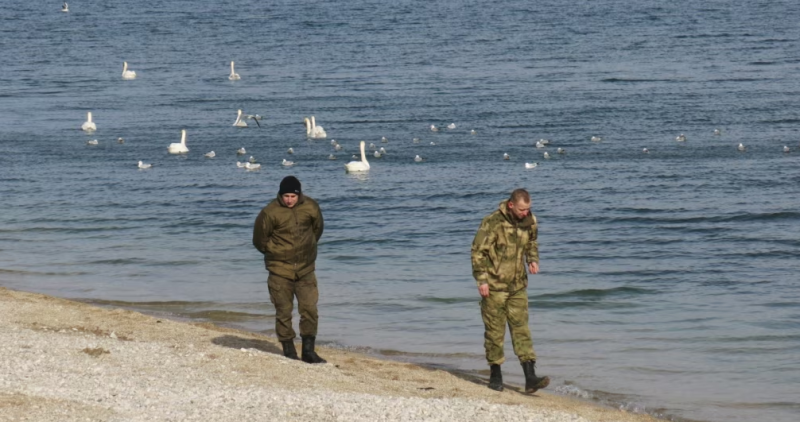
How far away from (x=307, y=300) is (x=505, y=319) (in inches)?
74.6

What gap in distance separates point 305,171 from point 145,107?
15060mm

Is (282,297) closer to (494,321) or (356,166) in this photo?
(494,321)

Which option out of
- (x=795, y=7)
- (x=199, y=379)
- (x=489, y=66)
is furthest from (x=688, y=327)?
(x=795, y=7)

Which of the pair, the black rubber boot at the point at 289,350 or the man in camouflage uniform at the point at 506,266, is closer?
the man in camouflage uniform at the point at 506,266

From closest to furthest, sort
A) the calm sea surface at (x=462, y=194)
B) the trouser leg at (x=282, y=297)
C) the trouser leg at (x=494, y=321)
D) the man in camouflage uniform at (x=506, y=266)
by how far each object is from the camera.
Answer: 1. the man in camouflage uniform at (x=506, y=266)
2. the trouser leg at (x=494, y=321)
3. the trouser leg at (x=282, y=297)
4. the calm sea surface at (x=462, y=194)

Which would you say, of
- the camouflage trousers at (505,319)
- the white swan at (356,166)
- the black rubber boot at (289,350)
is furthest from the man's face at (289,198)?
the white swan at (356,166)

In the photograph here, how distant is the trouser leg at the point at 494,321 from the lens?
10.5 m

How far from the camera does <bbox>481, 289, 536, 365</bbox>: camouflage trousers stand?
10.5 meters

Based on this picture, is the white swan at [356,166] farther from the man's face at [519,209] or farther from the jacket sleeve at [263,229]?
the man's face at [519,209]

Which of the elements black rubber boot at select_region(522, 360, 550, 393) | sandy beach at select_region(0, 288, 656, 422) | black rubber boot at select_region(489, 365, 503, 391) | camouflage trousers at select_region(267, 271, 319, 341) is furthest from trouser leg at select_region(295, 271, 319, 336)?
black rubber boot at select_region(522, 360, 550, 393)

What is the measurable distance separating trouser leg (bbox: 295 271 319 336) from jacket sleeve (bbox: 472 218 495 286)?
63.2 inches

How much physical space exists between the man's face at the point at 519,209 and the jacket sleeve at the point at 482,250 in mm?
276

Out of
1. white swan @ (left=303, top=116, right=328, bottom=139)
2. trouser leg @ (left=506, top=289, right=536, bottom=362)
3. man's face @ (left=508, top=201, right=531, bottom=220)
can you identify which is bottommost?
trouser leg @ (left=506, top=289, right=536, bottom=362)

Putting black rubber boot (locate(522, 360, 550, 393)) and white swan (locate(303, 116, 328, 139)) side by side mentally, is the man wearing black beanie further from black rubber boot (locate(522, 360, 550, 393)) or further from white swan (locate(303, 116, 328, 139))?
white swan (locate(303, 116, 328, 139))
